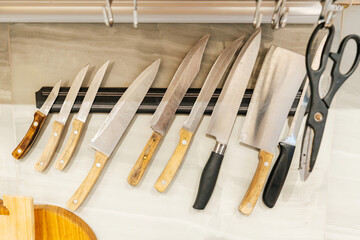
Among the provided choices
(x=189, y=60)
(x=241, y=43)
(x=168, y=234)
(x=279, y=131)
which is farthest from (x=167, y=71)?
(x=168, y=234)

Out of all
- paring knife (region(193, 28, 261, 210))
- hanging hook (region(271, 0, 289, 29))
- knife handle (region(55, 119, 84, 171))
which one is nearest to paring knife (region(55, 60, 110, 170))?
knife handle (region(55, 119, 84, 171))

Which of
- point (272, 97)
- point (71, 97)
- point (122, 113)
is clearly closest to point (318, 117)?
point (272, 97)

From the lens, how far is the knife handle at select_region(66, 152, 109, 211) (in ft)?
2.68

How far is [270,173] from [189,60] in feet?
0.98

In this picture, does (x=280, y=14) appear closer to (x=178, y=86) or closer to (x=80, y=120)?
(x=178, y=86)

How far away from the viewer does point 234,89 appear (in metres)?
0.78

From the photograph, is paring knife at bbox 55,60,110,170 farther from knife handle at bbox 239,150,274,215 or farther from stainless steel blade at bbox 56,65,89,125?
knife handle at bbox 239,150,274,215

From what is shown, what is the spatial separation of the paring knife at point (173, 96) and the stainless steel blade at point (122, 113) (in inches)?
1.8

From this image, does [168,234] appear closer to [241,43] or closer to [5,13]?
[241,43]

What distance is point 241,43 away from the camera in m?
0.79

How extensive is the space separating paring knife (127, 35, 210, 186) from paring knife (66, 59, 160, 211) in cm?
5

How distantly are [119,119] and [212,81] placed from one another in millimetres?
213

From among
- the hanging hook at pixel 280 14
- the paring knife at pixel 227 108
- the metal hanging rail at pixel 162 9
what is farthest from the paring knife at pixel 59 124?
the hanging hook at pixel 280 14

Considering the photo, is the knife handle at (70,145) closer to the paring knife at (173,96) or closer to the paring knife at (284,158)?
the paring knife at (173,96)
